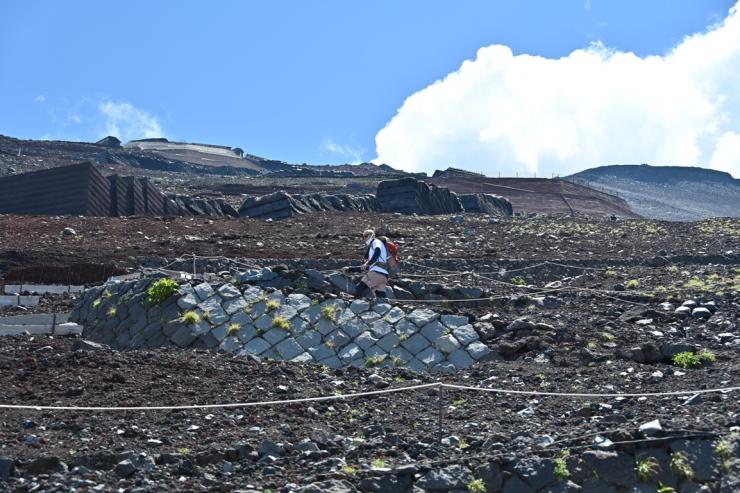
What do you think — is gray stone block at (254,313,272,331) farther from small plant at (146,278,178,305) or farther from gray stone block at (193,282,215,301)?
small plant at (146,278,178,305)

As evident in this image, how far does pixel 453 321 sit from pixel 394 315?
854 millimetres

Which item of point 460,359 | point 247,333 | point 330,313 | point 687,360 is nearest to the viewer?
point 687,360

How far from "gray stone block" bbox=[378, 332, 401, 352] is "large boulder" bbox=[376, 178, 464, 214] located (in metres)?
35.2

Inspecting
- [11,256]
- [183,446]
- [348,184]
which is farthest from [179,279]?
[348,184]

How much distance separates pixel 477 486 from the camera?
8.67 m

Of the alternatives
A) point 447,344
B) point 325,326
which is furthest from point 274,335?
point 447,344

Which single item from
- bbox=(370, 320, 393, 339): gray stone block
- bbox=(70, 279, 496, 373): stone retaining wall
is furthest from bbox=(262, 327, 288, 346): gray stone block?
bbox=(370, 320, 393, 339): gray stone block

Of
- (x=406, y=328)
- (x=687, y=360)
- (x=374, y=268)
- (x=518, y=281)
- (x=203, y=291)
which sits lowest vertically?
(x=687, y=360)

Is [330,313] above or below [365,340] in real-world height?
above

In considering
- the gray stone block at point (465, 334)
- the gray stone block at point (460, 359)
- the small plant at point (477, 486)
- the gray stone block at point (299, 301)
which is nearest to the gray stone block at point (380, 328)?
the gray stone block at point (465, 334)

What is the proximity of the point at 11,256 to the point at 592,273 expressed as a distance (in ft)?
52.5

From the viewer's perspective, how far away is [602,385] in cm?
1170

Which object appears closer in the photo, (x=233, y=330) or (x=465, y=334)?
(x=465, y=334)

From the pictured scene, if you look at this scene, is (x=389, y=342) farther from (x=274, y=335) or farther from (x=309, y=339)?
(x=274, y=335)
